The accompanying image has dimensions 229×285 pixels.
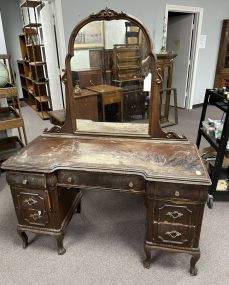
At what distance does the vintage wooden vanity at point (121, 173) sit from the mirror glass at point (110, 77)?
0.04 m

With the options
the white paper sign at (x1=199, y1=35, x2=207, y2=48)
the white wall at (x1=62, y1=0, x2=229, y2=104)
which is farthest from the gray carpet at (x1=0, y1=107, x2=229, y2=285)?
the white paper sign at (x1=199, y1=35, x2=207, y2=48)

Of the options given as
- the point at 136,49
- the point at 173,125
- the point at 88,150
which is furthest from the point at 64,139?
the point at 173,125

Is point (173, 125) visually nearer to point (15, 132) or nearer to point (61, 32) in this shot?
point (61, 32)

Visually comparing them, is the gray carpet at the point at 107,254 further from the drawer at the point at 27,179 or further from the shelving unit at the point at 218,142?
the drawer at the point at 27,179

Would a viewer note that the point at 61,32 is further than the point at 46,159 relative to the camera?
Yes

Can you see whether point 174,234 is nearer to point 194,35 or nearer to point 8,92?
point 8,92

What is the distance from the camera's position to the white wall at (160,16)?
324cm

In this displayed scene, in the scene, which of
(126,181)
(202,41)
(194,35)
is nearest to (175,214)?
(126,181)

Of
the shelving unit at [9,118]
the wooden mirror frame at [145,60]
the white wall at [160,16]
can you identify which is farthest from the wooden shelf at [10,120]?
the white wall at [160,16]

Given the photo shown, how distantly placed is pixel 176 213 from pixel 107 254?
2.18 feet

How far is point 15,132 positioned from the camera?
154 inches

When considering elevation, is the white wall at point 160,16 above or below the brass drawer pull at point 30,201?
above

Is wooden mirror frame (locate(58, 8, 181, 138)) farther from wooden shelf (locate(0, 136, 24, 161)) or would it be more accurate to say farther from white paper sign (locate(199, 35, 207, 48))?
white paper sign (locate(199, 35, 207, 48))

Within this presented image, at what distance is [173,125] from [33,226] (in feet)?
10.0
